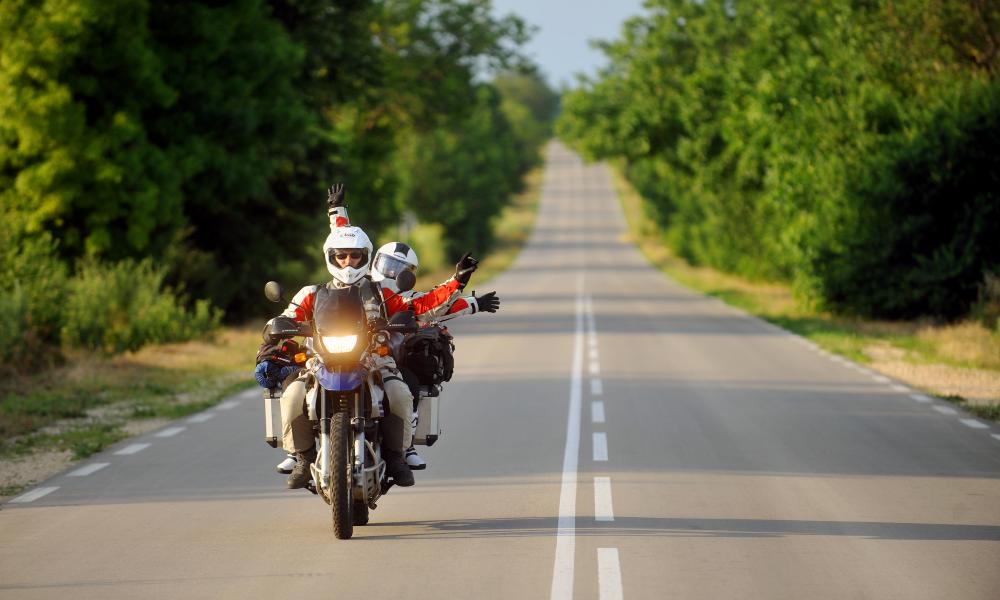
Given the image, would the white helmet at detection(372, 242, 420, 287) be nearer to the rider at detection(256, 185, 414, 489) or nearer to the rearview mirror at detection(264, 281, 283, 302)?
the rider at detection(256, 185, 414, 489)

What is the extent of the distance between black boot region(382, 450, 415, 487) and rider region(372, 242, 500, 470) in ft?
0.50

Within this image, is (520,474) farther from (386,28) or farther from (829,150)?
(386,28)

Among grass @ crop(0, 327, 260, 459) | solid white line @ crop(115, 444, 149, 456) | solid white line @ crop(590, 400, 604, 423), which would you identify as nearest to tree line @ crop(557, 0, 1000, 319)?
solid white line @ crop(590, 400, 604, 423)

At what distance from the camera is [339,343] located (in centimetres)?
864

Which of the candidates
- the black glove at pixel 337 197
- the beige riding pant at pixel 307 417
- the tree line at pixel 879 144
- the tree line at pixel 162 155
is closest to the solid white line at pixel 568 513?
the beige riding pant at pixel 307 417

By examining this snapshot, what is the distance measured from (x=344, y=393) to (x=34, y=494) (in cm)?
314

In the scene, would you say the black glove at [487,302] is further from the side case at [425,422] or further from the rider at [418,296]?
the side case at [425,422]

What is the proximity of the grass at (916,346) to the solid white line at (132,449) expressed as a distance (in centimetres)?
844

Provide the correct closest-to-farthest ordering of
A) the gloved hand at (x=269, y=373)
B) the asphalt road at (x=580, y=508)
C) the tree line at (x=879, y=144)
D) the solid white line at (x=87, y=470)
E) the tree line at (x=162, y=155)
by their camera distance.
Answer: the asphalt road at (x=580, y=508) < the gloved hand at (x=269, y=373) < the solid white line at (x=87, y=470) < the tree line at (x=162, y=155) < the tree line at (x=879, y=144)

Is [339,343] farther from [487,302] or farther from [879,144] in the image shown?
[879,144]

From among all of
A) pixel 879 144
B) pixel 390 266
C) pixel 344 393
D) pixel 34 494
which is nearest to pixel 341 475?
pixel 344 393

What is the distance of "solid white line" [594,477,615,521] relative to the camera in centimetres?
952

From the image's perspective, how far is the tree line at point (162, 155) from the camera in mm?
23641

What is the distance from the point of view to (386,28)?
158 feet
